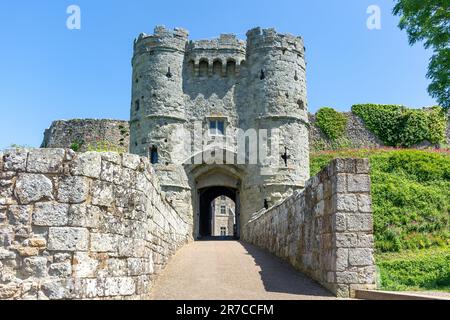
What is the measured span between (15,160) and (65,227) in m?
1.00

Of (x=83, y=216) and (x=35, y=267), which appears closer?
(x=35, y=267)

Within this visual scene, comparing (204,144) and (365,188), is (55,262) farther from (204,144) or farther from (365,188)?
(204,144)

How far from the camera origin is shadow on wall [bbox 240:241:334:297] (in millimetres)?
7137

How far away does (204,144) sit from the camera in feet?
80.2

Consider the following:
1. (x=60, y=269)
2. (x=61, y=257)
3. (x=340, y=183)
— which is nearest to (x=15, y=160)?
(x=61, y=257)

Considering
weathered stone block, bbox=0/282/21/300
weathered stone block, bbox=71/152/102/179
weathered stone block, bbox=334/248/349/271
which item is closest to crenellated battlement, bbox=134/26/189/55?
weathered stone block, bbox=71/152/102/179

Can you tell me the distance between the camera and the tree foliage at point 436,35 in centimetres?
1419

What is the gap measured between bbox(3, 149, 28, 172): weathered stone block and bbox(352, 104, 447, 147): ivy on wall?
33.5 meters

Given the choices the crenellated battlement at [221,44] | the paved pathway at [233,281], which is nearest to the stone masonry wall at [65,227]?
the paved pathway at [233,281]

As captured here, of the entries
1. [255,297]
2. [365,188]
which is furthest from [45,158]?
[365,188]

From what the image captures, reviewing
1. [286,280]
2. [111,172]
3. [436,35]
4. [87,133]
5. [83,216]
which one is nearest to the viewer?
[83,216]

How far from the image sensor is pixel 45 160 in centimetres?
564

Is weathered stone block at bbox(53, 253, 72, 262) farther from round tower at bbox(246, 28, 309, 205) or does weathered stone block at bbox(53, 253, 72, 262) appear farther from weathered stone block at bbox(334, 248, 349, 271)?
round tower at bbox(246, 28, 309, 205)

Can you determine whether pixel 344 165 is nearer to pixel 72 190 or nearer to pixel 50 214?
pixel 72 190
